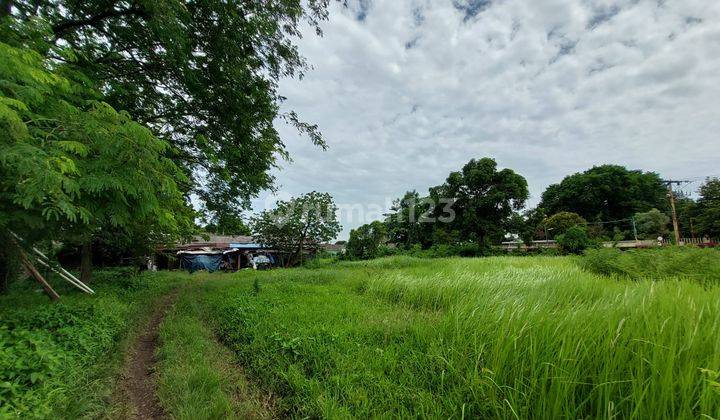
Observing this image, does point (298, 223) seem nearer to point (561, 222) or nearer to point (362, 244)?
point (362, 244)

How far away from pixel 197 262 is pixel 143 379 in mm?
21384

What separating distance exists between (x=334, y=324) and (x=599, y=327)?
3.03 meters

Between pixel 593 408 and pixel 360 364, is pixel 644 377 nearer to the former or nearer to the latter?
pixel 593 408

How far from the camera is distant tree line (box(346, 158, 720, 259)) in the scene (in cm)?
2123

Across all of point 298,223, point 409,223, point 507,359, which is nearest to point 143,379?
point 507,359

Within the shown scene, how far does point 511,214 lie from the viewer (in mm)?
21484

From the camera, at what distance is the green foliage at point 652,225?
3152 centimetres

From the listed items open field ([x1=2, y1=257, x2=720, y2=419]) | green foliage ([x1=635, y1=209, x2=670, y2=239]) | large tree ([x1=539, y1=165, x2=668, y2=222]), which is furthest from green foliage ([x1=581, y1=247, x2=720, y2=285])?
large tree ([x1=539, y1=165, x2=668, y2=222])

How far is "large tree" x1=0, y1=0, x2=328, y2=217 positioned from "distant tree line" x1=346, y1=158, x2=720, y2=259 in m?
17.3

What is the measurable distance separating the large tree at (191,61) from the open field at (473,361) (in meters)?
3.11

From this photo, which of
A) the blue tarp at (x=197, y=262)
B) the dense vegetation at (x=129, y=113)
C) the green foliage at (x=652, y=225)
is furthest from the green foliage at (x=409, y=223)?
the green foliage at (x=652, y=225)

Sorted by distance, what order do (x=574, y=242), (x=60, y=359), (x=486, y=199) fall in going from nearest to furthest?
(x=60, y=359) < (x=574, y=242) < (x=486, y=199)

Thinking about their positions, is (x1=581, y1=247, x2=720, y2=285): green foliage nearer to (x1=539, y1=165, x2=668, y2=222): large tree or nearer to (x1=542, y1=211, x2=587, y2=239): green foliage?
(x1=542, y1=211, x2=587, y2=239): green foliage

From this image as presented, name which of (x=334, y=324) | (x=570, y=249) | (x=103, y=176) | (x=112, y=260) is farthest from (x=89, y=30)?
(x=570, y=249)
